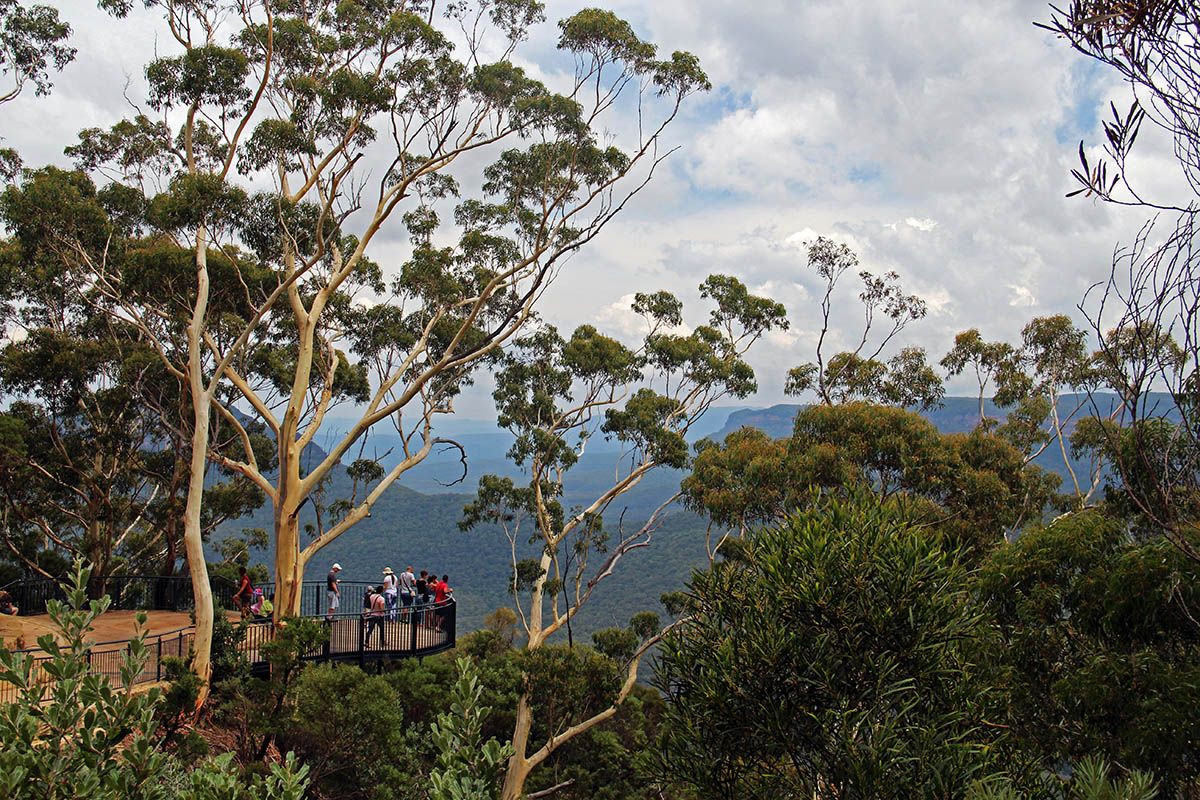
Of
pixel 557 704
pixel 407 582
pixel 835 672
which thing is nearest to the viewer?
pixel 835 672

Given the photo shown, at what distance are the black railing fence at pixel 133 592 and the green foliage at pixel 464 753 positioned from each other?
17983 millimetres

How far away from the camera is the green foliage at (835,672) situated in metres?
7.34

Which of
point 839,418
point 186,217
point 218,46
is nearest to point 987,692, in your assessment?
point 839,418

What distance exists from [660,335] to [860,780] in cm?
1812

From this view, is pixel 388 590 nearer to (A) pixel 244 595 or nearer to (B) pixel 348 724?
(A) pixel 244 595

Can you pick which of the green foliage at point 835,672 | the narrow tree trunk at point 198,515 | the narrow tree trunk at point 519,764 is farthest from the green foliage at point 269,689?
the narrow tree trunk at point 519,764

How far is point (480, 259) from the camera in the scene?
20609 mm

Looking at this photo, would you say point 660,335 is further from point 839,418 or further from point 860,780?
point 860,780

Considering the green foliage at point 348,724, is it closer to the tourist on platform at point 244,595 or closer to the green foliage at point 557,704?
the green foliage at point 557,704

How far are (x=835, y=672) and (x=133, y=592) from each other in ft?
62.9

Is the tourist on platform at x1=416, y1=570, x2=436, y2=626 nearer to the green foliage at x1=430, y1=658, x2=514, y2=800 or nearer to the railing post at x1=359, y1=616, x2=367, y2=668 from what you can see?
the railing post at x1=359, y1=616, x2=367, y2=668

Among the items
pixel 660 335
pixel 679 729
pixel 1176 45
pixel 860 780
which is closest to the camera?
pixel 1176 45

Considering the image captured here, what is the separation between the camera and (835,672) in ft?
25.8

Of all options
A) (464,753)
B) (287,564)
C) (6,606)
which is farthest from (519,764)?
(464,753)
